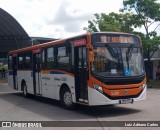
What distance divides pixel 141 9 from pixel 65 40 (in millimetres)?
18689

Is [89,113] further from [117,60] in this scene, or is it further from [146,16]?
[146,16]

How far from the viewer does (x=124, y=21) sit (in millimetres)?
35156

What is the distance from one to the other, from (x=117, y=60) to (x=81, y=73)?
1464mm

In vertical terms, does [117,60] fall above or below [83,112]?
above

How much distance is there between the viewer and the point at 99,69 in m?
12.6

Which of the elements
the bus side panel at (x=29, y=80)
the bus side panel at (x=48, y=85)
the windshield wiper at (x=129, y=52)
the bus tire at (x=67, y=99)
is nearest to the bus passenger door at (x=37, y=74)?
the bus side panel at (x=29, y=80)

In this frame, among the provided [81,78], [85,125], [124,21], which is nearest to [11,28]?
[124,21]

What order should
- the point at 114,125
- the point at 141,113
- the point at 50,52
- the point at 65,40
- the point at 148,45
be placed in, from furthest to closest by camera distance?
the point at 148,45
the point at 50,52
the point at 65,40
the point at 141,113
the point at 114,125

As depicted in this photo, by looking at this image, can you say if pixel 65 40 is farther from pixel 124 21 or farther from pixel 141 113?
pixel 124 21

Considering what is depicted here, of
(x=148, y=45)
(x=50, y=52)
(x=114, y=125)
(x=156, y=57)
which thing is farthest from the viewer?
(x=156, y=57)

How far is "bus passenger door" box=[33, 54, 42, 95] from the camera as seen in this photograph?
1805 centimetres

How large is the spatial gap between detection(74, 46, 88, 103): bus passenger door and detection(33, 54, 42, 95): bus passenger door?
15.5 ft

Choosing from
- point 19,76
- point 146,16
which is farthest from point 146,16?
point 19,76

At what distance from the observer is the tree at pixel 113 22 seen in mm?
33444
